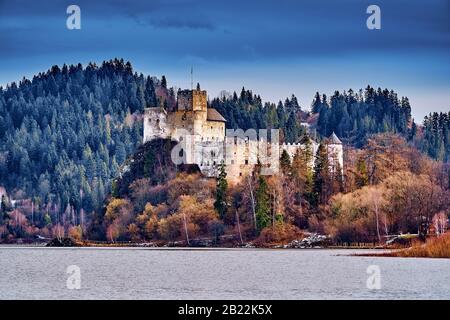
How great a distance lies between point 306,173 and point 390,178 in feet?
26.3

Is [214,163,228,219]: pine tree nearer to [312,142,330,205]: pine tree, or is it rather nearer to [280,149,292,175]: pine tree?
[280,149,292,175]: pine tree

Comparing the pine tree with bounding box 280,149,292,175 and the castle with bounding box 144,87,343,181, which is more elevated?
the castle with bounding box 144,87,343,181

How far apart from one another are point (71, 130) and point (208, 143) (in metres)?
65.0

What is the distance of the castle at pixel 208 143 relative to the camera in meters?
88.9

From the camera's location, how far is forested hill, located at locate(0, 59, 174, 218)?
5020 inches

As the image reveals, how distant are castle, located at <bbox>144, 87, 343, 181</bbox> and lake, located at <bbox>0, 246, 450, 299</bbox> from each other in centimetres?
1732

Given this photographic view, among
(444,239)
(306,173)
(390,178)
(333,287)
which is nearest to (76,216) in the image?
(306,173)

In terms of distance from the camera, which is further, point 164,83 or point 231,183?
point 164,83

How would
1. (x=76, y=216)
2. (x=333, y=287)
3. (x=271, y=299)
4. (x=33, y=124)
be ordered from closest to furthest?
(x=271, y=299), (x=333, y=287), (x=76, y=216), (x=33, y=124)

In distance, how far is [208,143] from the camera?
90125 millimetres

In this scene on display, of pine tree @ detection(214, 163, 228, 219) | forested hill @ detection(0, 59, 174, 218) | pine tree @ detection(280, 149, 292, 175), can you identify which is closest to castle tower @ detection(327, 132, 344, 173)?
pine tree @ detection(280, 149, 292, 175)

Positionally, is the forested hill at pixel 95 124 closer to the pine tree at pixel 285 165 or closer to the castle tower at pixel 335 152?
the castle tower at pixel 335 152

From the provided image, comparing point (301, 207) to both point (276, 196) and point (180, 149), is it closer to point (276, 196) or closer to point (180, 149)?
point (276, 196)

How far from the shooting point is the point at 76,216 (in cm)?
11538
